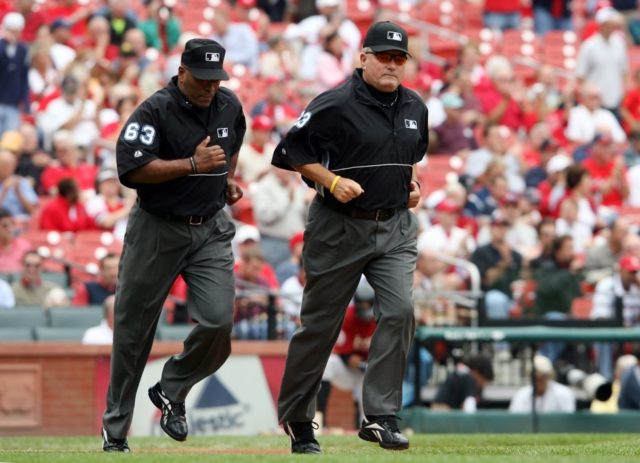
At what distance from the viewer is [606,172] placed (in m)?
20.0

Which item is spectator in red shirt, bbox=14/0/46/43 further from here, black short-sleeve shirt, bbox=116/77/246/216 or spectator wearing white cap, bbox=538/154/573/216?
black short-sleeve shirt, bbox=116/77/246/216

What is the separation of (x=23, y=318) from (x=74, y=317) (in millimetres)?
448

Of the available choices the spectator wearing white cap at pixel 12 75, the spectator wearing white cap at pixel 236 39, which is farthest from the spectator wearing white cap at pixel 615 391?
the spectator wearing white cap at pixel 236 39

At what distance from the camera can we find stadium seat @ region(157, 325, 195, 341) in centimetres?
1421

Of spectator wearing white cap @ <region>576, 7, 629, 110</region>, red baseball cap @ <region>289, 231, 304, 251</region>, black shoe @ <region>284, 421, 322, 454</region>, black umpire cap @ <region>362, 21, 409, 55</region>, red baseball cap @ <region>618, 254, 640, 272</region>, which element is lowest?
black shoe @ <region>284, 421, 322, 454</region>

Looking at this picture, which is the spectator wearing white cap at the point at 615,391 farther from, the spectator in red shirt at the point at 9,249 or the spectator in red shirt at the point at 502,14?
the spectator in red shirt at the point at 502,14

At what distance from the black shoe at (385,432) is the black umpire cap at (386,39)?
1.91 meters

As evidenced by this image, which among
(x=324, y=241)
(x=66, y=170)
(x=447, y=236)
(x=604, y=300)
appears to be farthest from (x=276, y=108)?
(x=324, y=241)

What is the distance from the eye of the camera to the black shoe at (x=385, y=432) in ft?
27.0

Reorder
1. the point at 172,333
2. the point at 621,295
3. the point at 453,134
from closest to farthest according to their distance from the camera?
the point at 172,333, the point at 621,295, the point at 453,134

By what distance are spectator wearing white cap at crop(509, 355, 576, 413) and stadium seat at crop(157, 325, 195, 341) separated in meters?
3.01

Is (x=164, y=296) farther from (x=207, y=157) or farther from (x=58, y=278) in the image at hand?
(x=58, y=278)

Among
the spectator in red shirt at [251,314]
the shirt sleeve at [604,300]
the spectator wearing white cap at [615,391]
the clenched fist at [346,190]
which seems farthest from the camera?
the shirt sleeve at [604,300]

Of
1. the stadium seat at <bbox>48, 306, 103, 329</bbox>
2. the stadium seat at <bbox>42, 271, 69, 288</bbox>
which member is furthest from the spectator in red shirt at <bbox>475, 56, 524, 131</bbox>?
the stadium seat at <bbox>48, 306, 103, 329</bbox>
